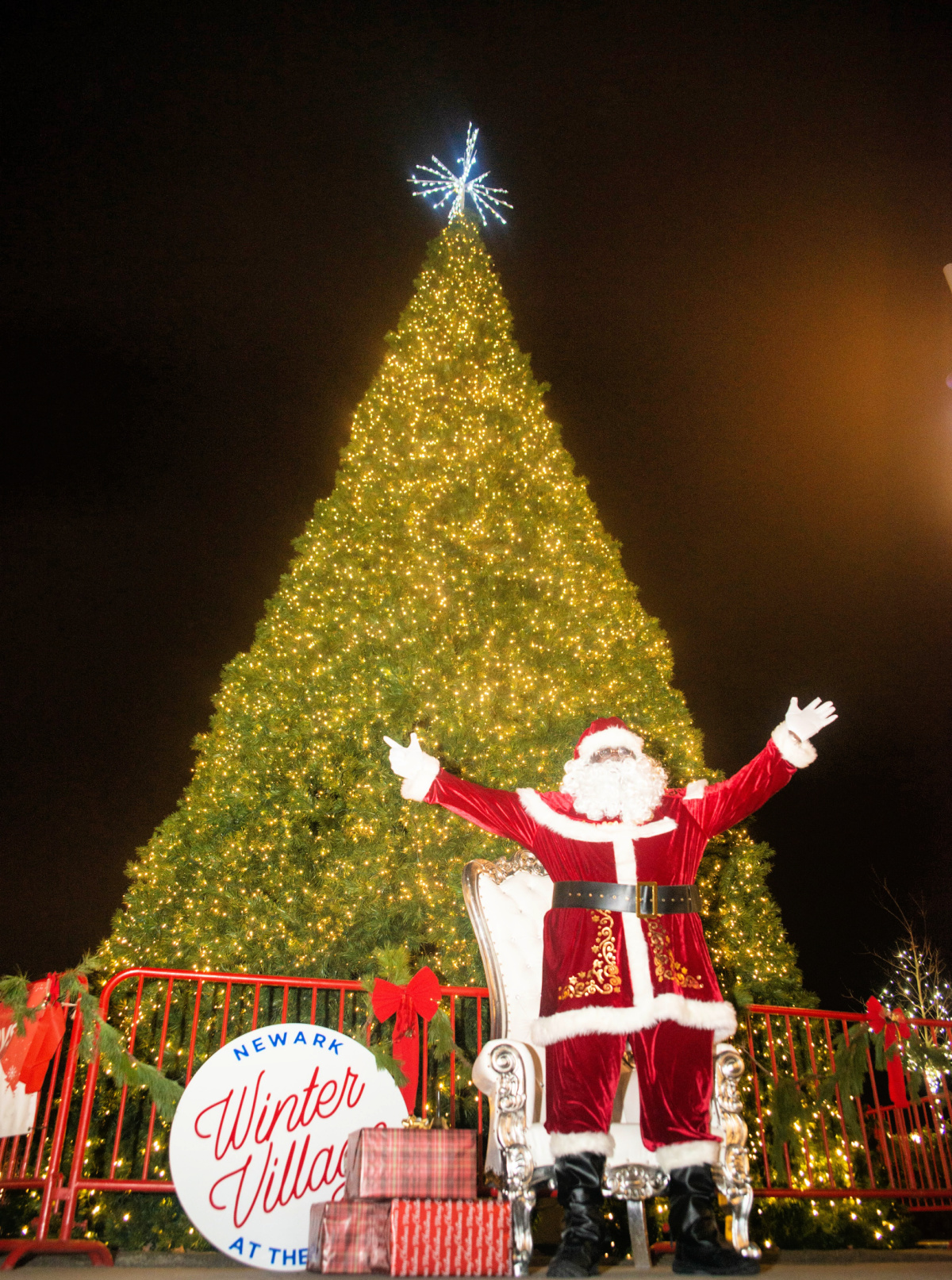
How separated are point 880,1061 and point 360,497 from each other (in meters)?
4.79

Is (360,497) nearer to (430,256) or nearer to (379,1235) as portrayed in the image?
(430,256)

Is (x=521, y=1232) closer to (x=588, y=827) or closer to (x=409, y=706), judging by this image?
(x=588, y=827)

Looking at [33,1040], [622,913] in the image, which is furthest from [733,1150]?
[33,1040]

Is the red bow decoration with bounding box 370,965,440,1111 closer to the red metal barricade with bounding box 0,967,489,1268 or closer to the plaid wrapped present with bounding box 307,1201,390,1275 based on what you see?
the red metal barricade with bounding box 0,967,489,1268

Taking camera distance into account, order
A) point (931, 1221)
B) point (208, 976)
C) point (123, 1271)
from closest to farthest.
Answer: point (123, 1271) → point (208, 976) → point (931, 1221)

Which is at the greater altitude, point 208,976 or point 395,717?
point 395,717

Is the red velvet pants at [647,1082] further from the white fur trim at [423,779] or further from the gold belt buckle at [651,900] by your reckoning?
the white fur trim at [423,779]

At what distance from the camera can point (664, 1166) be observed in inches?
108

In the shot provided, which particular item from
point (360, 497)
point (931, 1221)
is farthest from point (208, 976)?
point (931, 1221)

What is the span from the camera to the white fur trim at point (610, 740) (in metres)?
3.57

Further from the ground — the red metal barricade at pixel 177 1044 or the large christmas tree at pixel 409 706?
the large christmas tree at pixel 409 706

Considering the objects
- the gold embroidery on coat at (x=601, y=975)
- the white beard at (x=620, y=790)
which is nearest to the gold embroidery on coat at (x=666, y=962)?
the gold embroidery on coat at (x=601, y=975)

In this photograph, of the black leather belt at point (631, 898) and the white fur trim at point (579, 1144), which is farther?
the black leather belt at point (631, 898)

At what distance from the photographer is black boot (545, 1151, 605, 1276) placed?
2.59m
